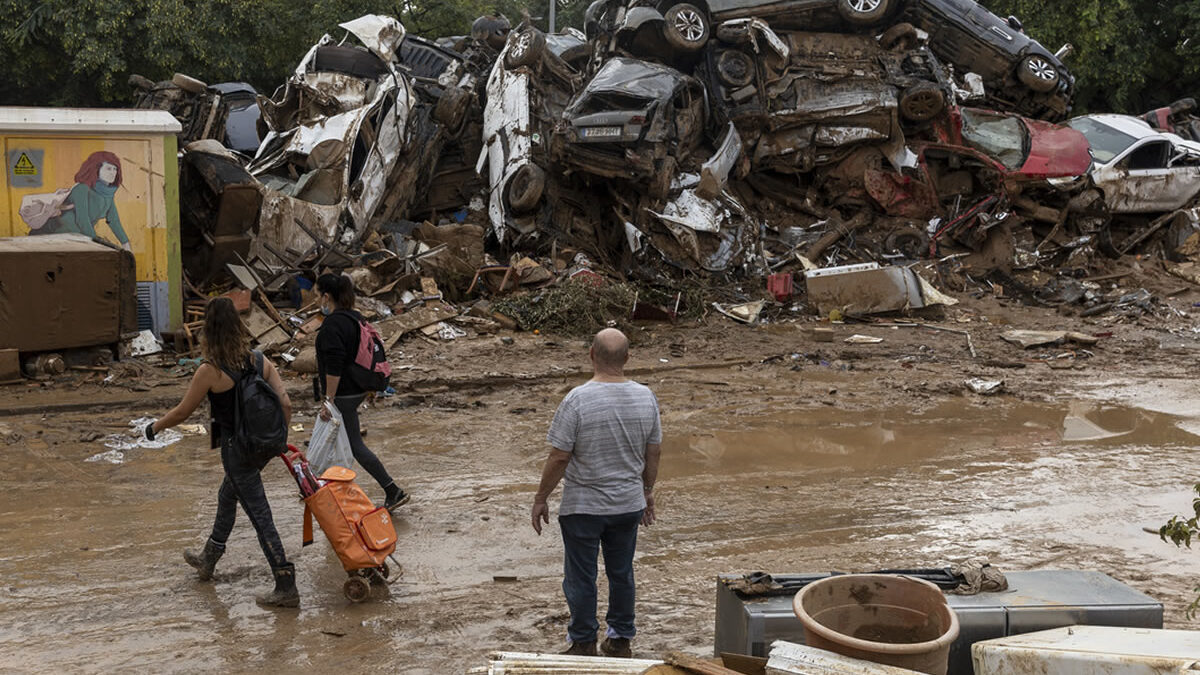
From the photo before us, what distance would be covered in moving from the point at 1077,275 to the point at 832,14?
18.8 feet

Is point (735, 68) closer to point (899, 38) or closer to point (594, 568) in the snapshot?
point (899, 38)

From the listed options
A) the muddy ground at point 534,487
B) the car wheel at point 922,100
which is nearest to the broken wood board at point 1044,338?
the muddy ground at point 534,487

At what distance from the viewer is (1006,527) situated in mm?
7020

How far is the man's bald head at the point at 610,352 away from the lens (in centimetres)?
485

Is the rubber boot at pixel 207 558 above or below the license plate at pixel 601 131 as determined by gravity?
below

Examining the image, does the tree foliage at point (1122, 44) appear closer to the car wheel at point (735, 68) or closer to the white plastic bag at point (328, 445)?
the car wheel at point (735, 68)

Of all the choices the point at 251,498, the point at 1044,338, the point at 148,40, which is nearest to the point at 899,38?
the point at 1044,338

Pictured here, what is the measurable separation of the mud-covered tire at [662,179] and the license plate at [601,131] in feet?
2.46

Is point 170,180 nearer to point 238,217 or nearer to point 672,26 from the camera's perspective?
point 238,217

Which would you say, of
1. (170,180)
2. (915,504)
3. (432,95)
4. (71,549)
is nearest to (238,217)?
(170,180)

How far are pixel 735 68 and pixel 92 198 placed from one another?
30.7ft

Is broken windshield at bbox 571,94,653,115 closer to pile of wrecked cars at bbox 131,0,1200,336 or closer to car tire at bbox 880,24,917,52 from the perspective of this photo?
pile of wrecked cars at bbox 131,0,1200,336

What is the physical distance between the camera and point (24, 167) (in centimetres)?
1062

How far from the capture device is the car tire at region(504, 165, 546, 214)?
14805mm
